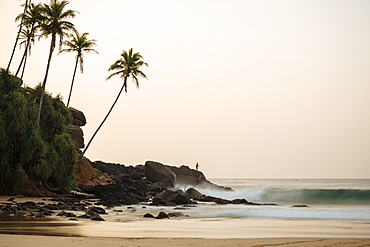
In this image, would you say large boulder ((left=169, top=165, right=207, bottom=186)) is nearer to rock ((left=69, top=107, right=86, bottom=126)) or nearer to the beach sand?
rock ((left=69, top=107, right=86, bottom=126))

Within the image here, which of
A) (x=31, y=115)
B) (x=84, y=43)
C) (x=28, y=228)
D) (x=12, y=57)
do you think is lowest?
(x=28, y=228)

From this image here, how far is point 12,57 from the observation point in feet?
127

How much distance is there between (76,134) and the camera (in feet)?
145

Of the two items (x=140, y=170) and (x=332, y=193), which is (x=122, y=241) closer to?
(x=332, y=193)

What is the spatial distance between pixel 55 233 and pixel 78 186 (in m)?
22.0

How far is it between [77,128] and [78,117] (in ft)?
6.36

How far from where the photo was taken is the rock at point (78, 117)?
151 feet

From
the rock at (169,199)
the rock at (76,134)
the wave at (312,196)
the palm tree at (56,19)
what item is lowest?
the rock at (169,199)

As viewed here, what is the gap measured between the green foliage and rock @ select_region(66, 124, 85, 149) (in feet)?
38.9

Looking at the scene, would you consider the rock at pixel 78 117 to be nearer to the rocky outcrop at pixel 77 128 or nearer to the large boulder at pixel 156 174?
the rocky outcrop at pixel 77 128

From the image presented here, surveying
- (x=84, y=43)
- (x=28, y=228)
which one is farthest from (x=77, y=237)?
(x=84, y=43)

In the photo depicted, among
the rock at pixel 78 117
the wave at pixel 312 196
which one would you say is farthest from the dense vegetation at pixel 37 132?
the wave at pixel 312 196

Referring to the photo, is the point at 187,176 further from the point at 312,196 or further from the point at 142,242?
the point at 142,242

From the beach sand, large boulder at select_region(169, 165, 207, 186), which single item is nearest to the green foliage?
the beach sand
